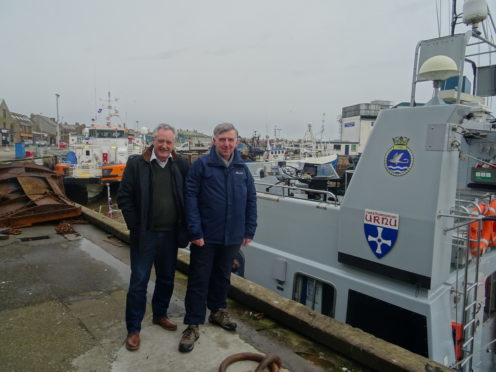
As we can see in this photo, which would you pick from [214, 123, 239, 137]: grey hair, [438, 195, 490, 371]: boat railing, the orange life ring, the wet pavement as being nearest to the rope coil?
the wet pavement

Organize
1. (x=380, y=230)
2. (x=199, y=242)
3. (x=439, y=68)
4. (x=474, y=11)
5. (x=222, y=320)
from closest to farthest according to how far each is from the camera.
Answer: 1. (x=199, y=242)
2. (x=222, y=320)
3. (x=439, y=68)
4. (x=380, y=230)
5. (x=474, y=11)

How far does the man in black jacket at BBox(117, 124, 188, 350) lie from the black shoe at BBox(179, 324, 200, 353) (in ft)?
1.16

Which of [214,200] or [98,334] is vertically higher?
[214,200]

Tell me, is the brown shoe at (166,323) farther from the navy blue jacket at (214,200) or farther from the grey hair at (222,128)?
the grey hair at (222,128)

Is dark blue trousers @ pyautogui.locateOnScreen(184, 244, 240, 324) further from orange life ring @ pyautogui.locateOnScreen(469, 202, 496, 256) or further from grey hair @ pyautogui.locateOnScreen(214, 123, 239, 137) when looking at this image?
orange life ring @ pyautogui.locateOnScreen(469, 202, 496, 256)

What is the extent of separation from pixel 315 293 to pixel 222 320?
5.36 ft

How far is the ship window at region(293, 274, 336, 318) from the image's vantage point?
4.04 metres

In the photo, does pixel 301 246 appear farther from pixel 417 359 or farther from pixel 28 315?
pixel 28 315

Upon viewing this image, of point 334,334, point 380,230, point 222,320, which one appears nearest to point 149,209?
point 222,320

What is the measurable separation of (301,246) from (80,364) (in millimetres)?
2750

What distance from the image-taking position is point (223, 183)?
8.87ft

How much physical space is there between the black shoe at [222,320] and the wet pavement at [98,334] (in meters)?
0.05

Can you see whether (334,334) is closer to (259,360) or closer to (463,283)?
(259,360)

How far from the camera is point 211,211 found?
8.82 ft
